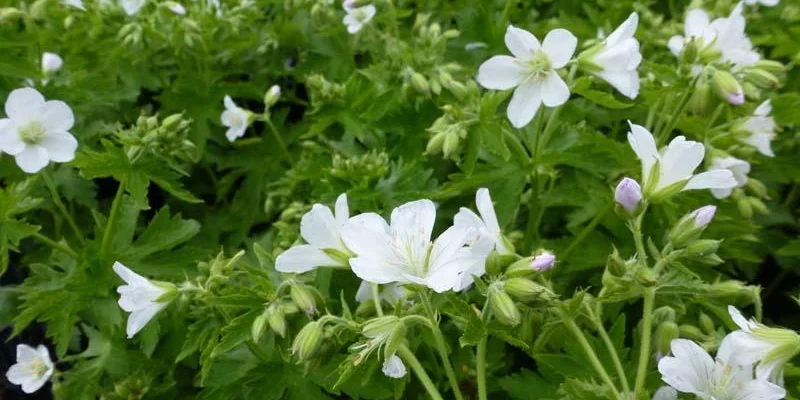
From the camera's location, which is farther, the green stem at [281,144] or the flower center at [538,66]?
the green stem at [281,144]

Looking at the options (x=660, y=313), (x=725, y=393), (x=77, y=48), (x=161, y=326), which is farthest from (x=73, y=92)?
(x=725, y=393)

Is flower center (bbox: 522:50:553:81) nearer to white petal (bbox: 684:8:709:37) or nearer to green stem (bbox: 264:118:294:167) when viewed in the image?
white petal (bbox: 684:8:709:37)

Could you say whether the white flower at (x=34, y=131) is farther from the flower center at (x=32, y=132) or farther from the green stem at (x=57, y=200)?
the green stem at (x=57, y=200)

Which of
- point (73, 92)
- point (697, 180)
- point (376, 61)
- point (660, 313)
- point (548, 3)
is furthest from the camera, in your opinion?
point (548, 3)

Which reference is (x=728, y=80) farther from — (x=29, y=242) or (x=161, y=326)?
(x=29, y=242)

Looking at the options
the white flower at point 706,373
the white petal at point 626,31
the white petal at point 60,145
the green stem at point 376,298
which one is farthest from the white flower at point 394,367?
the white petal at point 60,145

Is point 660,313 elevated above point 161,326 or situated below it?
above

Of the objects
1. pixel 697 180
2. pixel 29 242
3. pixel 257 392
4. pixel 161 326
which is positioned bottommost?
pixel 29 242

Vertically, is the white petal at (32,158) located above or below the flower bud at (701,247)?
below

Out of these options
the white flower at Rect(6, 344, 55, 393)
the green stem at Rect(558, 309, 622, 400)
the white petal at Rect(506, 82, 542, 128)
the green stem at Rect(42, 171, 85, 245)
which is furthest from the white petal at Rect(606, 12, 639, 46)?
the white flower at Rect(6, 344, 55, 393)
